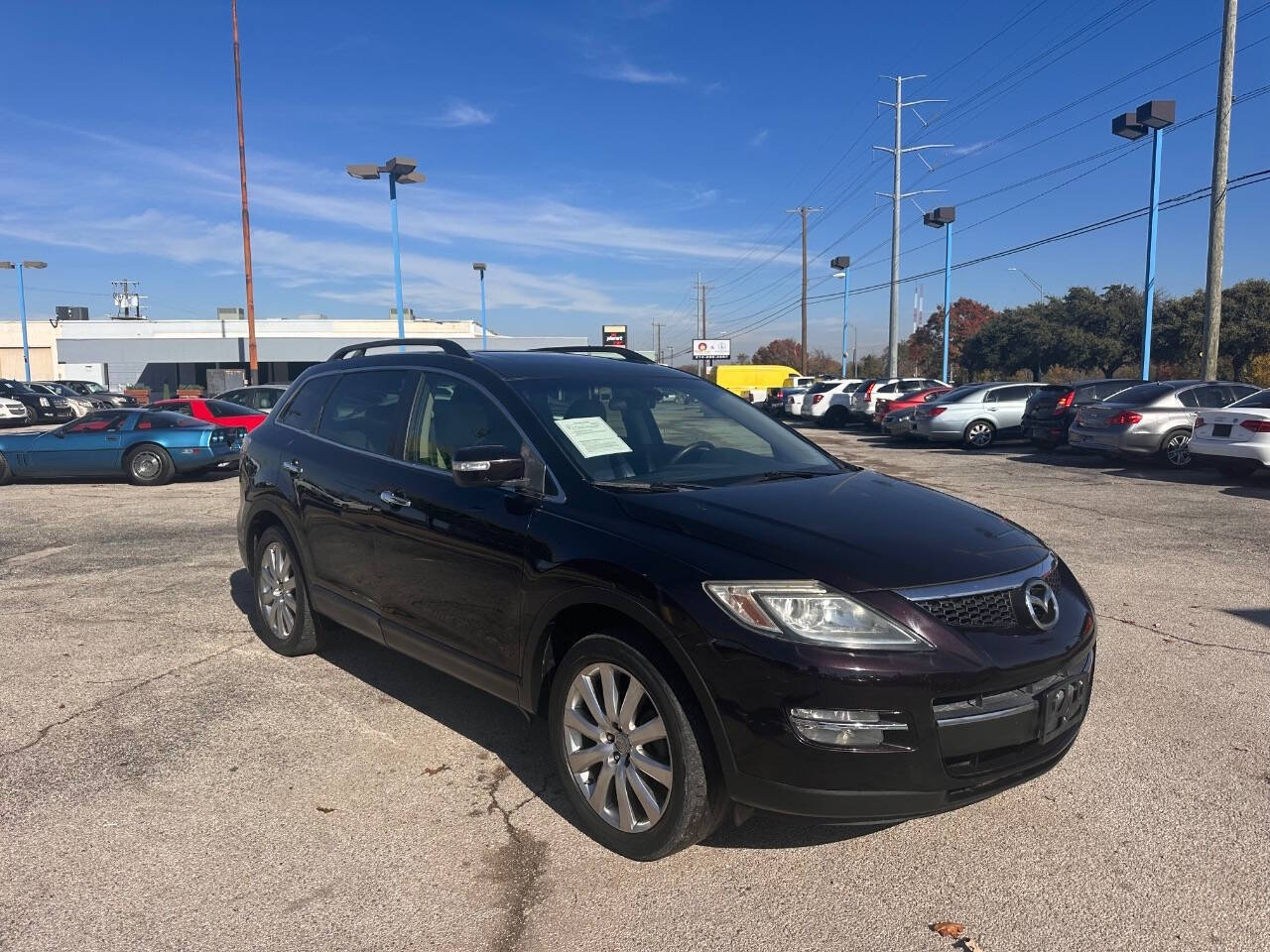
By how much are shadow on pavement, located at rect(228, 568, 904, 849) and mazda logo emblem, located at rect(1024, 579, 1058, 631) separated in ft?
3.24

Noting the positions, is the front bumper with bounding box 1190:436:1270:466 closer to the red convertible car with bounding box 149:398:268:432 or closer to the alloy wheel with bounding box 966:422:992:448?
the alloy wheel with bounding box 966:422:992:448

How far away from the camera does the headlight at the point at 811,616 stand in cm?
279

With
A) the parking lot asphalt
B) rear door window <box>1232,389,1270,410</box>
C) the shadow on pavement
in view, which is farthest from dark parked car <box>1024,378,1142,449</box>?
the shadow on pavement

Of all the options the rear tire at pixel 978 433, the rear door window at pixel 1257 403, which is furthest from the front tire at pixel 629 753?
the rear tire at pixel 978 433

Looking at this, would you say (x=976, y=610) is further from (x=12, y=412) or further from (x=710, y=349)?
(x=710, y=349)

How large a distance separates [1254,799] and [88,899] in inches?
164

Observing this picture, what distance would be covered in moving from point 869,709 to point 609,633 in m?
0.92

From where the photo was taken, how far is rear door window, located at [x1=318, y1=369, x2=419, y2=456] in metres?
4.59

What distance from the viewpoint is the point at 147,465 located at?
14.1m

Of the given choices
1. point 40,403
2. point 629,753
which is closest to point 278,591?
point 629,753

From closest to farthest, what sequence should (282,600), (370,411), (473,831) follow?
1. (473,831)
2. (370,411)
3. (282,600)

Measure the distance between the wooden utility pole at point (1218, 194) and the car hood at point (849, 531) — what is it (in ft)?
65.3

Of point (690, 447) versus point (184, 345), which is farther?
point (184, 345)

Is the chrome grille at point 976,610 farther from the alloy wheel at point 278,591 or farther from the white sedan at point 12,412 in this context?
the white sedan at point 12,412
